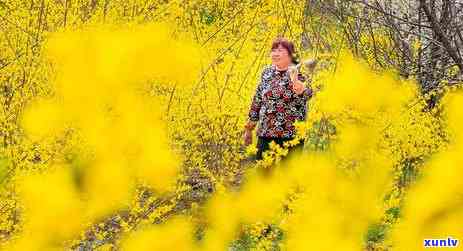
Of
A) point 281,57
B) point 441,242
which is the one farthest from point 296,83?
point 441,242

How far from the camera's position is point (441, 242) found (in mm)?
2742

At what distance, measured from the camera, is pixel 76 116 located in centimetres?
311

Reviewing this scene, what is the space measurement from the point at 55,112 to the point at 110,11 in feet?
6.88

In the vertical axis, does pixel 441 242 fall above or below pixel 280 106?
below

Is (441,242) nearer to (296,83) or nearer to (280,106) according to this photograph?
(296,83)

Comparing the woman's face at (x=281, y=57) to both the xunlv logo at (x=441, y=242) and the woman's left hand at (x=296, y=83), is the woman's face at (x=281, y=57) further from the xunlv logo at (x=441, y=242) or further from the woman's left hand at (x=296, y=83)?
the xunlv logo at (x=441, y=242)

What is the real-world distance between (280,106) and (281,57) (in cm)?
30

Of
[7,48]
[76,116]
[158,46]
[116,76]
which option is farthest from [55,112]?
[7,48]

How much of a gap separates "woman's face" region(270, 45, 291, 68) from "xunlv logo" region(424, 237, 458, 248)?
152 cm

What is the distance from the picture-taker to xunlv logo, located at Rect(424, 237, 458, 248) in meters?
2.72

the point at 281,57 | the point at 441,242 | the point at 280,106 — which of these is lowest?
the point at 441,242

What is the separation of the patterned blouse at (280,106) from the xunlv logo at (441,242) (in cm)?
139

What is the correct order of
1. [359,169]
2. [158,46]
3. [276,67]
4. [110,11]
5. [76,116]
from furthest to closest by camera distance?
[110,11] → [276,67] → [158,46] → [76,116] → [359,169]

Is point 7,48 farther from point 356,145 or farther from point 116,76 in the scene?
point 356,145
